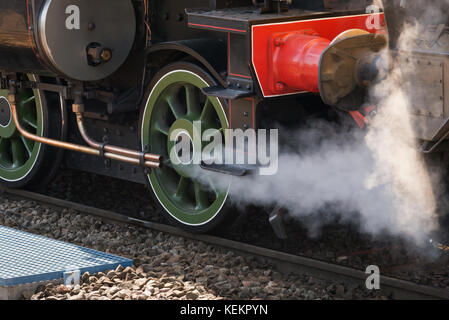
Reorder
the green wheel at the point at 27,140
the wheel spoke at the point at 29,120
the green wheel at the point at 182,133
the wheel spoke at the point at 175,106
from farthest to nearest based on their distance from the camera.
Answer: the wheel spoke at the point at 29,120 → the green wheel at the point at 27,140 → the wheel spoke at the point at 175,106 → the green wheel at the point at 182,133

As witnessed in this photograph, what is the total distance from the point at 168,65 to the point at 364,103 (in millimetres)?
1623

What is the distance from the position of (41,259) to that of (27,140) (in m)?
2.42

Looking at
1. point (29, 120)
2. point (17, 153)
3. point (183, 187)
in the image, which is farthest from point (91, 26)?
point (17, 153)

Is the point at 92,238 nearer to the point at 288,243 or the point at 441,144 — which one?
the point at 288,243

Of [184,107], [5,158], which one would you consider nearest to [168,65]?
Result: [184,107]

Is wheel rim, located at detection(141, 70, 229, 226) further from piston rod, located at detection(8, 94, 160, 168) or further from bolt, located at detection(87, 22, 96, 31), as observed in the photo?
bolt, located at detection(87, 22, 96, 31)

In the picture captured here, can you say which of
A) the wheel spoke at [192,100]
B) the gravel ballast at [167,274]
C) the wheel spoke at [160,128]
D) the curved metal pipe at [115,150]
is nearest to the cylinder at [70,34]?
the curved metal pipe at [115,150]

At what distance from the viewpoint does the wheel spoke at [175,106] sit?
6.41 metres

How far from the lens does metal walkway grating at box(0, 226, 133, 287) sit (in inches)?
204

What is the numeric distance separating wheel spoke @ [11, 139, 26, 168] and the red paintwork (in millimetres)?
3041

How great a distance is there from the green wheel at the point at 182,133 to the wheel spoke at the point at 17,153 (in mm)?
1687

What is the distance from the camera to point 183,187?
6.53 metres

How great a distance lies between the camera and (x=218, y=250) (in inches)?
241

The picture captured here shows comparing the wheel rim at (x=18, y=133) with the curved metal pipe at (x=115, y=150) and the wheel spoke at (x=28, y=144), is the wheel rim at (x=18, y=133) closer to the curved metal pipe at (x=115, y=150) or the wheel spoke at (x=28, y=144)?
the wheel spoke at (x=28, y=144)
